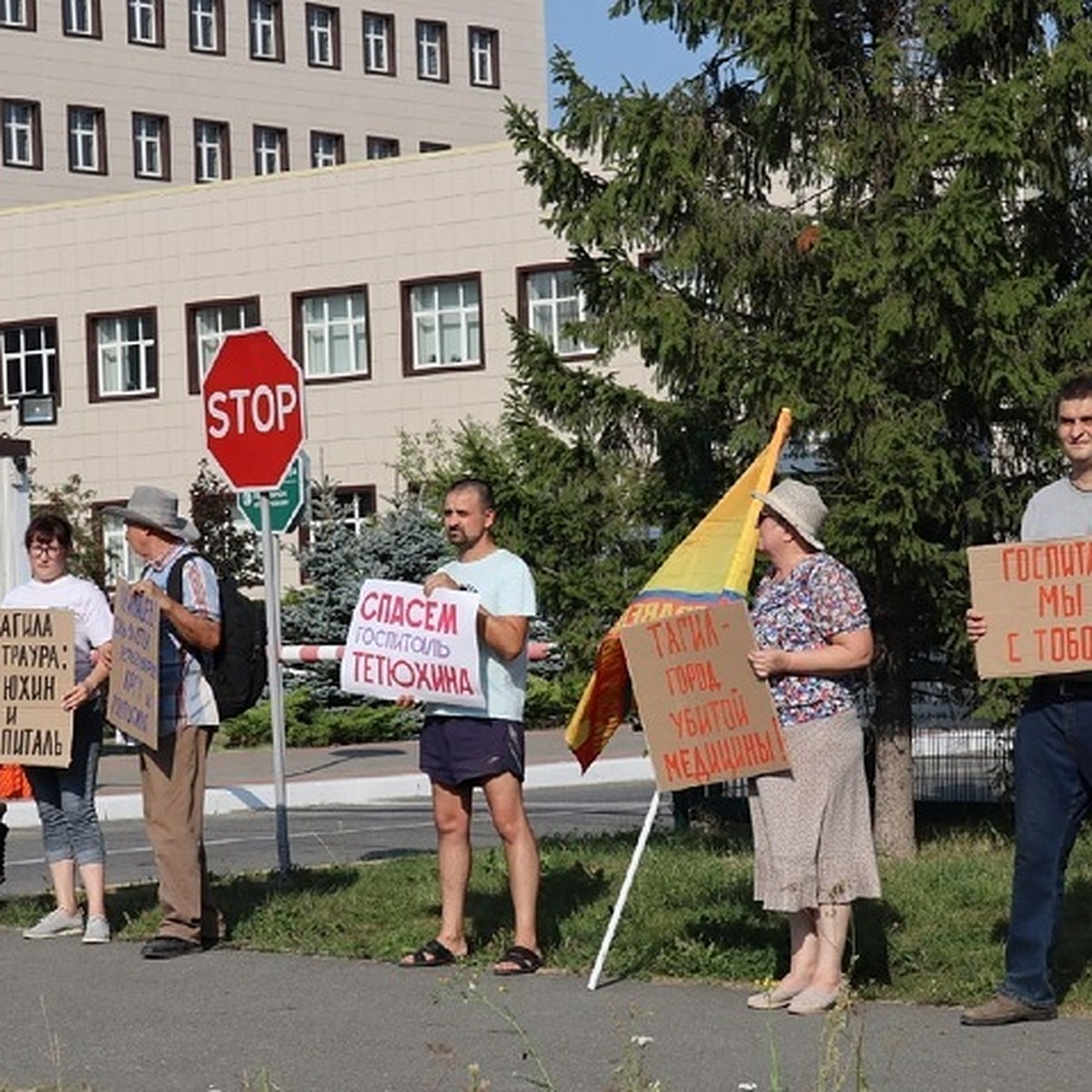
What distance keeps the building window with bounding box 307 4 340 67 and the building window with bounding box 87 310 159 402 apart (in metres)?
25.2

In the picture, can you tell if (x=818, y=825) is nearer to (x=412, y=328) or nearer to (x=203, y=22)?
(x=412, y=328)

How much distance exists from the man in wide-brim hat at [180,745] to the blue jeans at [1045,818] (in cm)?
387

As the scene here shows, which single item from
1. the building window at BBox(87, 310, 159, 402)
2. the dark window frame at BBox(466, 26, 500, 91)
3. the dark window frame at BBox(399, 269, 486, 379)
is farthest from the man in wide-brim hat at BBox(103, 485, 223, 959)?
the dark window frame at BBox(466, 26, 500, 91)

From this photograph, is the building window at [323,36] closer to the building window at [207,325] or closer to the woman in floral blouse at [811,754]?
the building window at [207,325]

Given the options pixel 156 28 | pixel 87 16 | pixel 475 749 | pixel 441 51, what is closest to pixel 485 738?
pixel 475 749

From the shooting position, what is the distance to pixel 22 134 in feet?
248

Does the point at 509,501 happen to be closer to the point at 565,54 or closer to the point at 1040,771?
the point at 565,54

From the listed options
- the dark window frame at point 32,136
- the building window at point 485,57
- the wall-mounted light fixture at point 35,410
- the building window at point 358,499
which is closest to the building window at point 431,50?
the building window at point 485,57

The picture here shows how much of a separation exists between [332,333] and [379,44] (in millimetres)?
29677

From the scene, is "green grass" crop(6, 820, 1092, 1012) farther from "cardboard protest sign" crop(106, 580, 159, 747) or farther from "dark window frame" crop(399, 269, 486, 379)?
"dark window frame" crop(399, 269, 486, 379)

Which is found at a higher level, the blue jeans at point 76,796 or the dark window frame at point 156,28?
the dark window frame at point 156,28

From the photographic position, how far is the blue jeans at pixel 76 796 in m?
12.8

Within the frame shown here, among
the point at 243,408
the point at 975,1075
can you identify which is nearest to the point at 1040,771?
the point at 975,1075

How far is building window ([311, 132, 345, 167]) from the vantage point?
81.2 m
